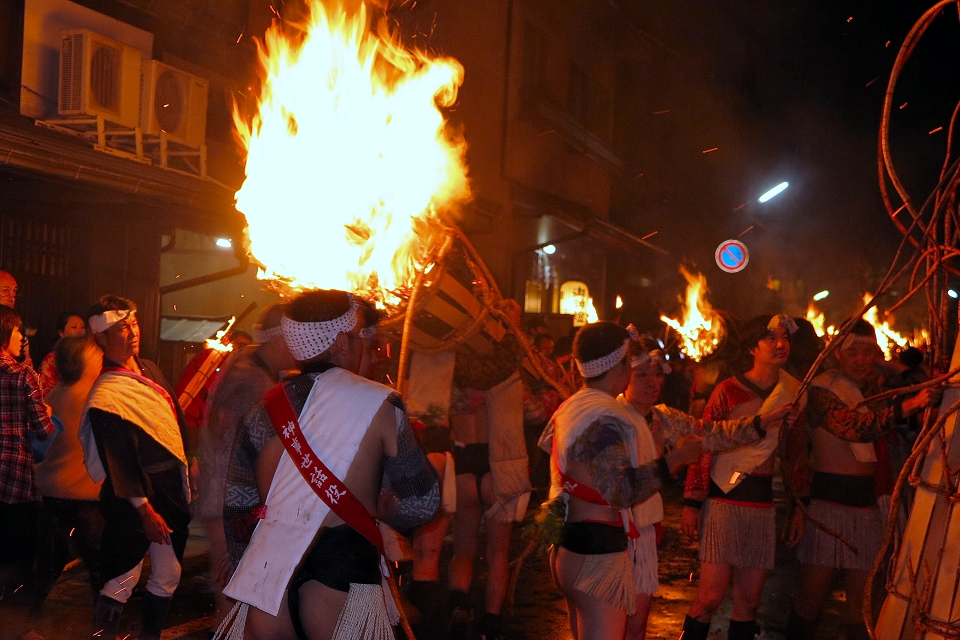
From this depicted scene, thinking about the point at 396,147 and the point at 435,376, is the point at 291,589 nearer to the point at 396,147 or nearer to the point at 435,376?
the point at 435,376

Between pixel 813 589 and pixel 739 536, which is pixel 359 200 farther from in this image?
pixel 813 589

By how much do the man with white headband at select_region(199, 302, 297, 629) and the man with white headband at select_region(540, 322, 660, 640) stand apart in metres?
1.73

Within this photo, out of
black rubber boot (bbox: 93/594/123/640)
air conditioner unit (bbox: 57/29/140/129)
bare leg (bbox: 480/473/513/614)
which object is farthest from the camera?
air conditioner unit (bbox: 57/29/140/129)

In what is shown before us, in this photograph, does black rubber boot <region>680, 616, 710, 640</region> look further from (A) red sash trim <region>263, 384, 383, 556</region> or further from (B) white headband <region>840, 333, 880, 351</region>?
(A) red sash trim <region>263, 384, 383, 556</region>

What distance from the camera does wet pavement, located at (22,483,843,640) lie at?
235 inches

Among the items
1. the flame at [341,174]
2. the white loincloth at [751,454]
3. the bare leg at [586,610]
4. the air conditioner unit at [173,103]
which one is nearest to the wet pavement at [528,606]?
the white loincloth at [751,454]

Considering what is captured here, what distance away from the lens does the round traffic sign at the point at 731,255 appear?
20.3 metres

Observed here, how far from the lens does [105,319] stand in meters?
4.82

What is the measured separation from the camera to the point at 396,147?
6.29 m

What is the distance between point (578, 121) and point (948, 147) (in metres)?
15.7

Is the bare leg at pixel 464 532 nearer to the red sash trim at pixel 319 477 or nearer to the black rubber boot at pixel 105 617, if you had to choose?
the black rubber boot at pixel 105 617

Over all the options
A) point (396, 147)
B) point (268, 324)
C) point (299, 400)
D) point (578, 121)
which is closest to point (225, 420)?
point (268, 324)

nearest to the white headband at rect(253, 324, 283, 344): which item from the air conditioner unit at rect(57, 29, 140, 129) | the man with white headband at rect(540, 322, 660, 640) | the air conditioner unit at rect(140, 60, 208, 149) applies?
the man with white headband at rect(540, 322, 660, 640)

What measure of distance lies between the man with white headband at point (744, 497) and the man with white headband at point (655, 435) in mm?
254
